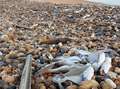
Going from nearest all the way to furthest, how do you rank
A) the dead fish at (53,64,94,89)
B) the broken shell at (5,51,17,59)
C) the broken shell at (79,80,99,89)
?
the broken shell at (79,80,99,89) < the dead fish at (53,64,94,89) < the broken shell at (5,51,17,59)

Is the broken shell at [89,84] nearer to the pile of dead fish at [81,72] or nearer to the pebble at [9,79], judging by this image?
the pile of dead fish at [81,72]

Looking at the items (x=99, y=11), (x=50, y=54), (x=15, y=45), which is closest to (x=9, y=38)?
(x=15, y=45)

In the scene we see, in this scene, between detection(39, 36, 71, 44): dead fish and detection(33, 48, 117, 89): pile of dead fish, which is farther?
detection(39, 36, 71, 44): dead fish

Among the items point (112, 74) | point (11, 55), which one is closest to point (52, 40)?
point (11, 55)

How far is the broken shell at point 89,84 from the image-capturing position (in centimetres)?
424

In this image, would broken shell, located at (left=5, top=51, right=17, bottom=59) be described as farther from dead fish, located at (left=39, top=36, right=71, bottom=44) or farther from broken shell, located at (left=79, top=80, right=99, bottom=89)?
broken shell, located at (left=79, top=80, right=99, bottom=89)

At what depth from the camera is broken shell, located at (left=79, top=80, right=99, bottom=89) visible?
424 cm

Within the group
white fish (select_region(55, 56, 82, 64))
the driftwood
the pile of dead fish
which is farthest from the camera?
white fish (select_region(55, 56, 82, 64))

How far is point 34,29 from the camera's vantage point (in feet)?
35.7

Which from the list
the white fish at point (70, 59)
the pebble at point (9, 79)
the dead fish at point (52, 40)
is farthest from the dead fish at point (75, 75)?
the dead fish at point (52, 40)

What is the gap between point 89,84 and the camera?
4.29 metres

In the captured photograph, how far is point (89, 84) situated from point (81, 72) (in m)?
0.44

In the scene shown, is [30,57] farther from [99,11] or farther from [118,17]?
[99,11]

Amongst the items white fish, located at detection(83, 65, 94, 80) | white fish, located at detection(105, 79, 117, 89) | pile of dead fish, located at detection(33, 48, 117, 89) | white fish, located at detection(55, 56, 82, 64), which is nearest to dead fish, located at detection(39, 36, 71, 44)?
pile of dead fish, located at detection(33, 48, 117, 89)
